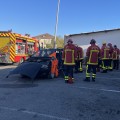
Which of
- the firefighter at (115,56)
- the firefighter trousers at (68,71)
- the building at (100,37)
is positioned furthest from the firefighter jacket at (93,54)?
the building at (100,37)

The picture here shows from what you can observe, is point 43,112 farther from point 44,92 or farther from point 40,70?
point 40,70

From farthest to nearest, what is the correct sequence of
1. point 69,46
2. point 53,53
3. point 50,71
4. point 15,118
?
point 53,53 < point 50,71 < point 69,46 < point 15,118

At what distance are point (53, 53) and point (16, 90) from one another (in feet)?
15.3

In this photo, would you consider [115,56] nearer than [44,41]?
Yes

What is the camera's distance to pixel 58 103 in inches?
289

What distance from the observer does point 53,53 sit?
13.6 metres

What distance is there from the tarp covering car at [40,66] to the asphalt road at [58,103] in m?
1.31

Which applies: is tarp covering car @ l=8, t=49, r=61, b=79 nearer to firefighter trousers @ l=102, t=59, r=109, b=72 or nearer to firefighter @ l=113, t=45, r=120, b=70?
firefighter trousers @ l=102, t=59, r=109, b=72

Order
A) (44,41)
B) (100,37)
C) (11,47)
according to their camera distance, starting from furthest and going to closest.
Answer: (44,41) → (100,37) → (11,47)

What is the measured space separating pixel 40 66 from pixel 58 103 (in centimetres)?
454

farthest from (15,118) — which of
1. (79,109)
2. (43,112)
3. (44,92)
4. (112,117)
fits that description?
(44,92)

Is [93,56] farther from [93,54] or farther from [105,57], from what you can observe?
[105,57]

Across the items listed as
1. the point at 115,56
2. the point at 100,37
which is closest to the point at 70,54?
the point at 115,56

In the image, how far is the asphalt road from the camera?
615cm
